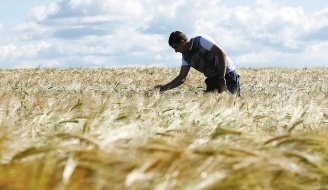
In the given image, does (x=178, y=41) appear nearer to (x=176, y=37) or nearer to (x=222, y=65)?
(x=176, y=37)

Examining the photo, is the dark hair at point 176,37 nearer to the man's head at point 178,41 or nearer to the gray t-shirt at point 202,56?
the man's head at point 178,41

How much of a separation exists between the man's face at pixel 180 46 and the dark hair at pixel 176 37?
0.04 metres

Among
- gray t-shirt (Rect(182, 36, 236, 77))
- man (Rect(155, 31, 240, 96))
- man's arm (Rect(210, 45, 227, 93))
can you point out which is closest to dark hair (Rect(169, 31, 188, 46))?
Result: man (Rect(155, 31, 240, 96))

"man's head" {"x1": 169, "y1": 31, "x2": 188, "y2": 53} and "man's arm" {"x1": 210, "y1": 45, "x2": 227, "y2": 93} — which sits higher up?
"man's head" {"x1": 169, "y1": 31, "x2": 188, "y2": 53}

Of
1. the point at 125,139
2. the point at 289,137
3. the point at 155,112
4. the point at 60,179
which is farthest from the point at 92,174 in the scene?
the point at 155,112

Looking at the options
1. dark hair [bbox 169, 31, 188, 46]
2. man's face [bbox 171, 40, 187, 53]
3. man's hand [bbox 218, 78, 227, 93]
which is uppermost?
dark hair [bbox 169, 31, 188, 46]

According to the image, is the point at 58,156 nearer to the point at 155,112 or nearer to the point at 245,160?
the point at 245,160

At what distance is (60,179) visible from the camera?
159 centimetres

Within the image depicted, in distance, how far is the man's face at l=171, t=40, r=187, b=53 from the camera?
8.72m

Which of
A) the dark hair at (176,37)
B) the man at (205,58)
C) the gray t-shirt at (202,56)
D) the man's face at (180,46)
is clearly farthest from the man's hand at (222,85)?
Answer: the dark hair at (176,37)

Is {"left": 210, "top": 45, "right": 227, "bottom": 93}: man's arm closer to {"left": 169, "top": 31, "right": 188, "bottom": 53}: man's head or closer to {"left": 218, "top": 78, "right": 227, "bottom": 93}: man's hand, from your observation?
{"left": 218, "top": 78, "right": 227, "bottom": 93}: man's hand

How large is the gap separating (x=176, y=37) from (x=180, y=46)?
199mm

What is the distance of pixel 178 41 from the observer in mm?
8672

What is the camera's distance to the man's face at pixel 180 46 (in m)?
8.72
